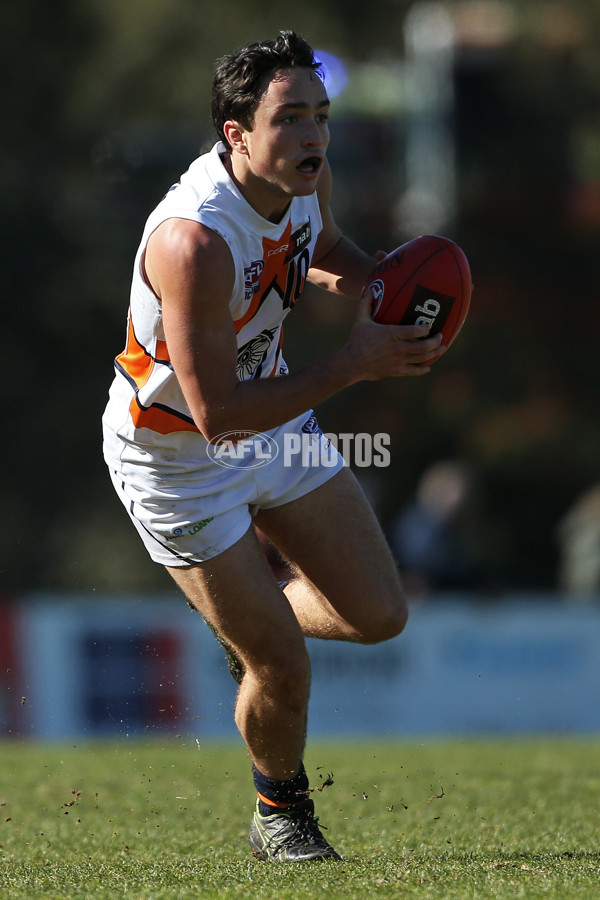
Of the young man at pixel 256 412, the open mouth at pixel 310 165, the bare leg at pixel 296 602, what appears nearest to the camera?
the young man at pixel 256 412

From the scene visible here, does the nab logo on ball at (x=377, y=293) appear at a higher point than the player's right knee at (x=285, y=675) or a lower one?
higher

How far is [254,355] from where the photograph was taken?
4.39 m

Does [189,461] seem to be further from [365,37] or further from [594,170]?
[365,37]

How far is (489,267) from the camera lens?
1617 centimetres

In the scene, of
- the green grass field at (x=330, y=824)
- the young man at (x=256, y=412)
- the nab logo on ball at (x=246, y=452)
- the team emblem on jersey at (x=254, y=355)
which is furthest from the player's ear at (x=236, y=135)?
the green grass field at (x=330, y=824)

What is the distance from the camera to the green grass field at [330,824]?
3787mm

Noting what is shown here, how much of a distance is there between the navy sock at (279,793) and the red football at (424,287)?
1.53 m

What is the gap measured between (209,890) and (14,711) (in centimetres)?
582

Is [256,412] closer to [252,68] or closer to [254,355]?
[254,355]

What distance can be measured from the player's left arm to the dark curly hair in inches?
28.4

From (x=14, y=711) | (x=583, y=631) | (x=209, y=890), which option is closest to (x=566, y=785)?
(x=209, y=890)

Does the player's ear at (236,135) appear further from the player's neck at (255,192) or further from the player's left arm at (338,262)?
the player's left arm at (338,262)

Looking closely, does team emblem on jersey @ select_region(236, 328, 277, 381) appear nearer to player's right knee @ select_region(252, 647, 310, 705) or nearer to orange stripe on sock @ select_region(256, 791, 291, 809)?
player's right knee @ select_region(252, 647, 310, 705)

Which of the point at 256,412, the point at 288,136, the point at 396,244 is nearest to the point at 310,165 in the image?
the point at 288,136
